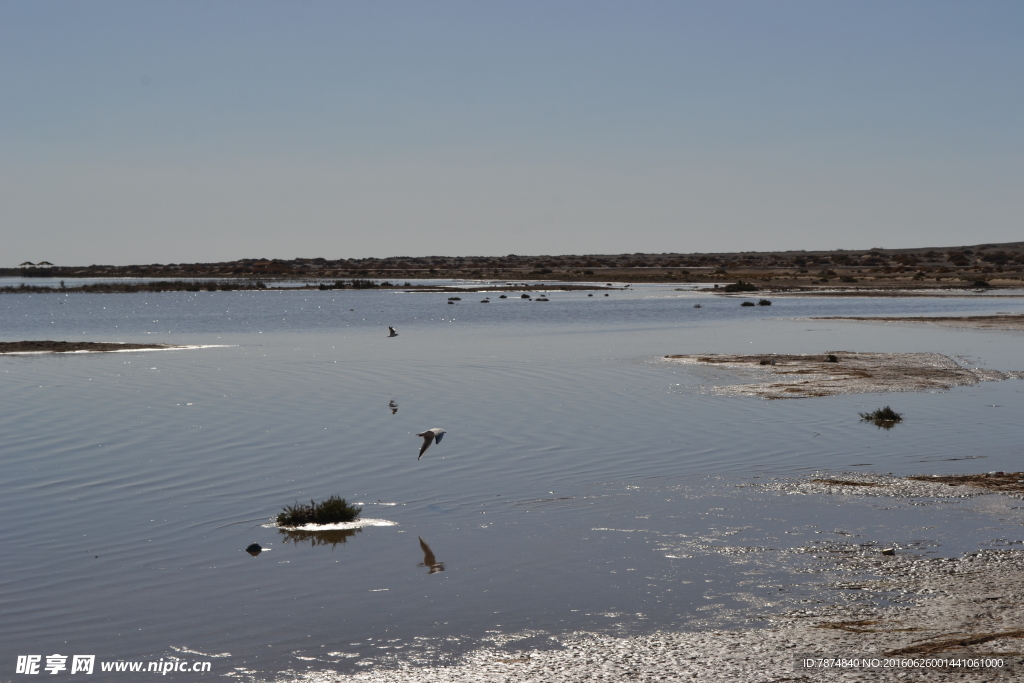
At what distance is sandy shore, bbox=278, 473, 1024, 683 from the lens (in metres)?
7.32

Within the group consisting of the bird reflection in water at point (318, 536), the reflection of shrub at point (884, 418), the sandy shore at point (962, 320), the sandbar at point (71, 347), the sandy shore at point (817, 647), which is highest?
the sandy shore at point (962, 320)

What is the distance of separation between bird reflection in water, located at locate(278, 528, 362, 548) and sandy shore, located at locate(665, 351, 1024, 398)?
46.0 ft

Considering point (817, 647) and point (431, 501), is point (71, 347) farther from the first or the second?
point (817, 647)

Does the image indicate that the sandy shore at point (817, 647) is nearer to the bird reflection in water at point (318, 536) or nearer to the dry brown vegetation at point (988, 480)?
the bird reflection in water at point (318, 536)

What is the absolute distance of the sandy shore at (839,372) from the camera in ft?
80.0

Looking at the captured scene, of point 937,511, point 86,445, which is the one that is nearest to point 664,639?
point 937,511

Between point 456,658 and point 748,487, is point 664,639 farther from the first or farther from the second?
point 748,487

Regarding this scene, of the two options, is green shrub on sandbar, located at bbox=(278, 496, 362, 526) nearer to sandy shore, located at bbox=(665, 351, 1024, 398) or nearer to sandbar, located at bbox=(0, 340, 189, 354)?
sandy shore, located at bbox=(665, 351, 1024, 398)

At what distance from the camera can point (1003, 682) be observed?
6957 mm

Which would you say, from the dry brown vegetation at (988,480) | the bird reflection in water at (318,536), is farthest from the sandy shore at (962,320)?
the bird reflection in water at (318,536)

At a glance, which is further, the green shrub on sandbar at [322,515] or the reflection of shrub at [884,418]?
the reflection of shrub at [884,418]

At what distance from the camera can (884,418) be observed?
62.5 feet

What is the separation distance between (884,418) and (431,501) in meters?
10.1

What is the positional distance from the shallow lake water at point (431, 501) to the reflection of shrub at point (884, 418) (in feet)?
1.11
